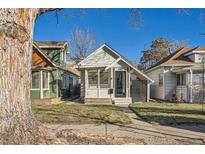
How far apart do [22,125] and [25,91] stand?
70cm

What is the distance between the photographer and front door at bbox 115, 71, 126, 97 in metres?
20.4

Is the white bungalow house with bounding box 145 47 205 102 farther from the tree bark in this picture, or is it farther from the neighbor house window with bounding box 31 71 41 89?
the tree bark

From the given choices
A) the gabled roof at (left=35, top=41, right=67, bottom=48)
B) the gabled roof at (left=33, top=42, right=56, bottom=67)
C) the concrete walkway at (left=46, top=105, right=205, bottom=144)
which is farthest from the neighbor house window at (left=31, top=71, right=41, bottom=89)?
the concrete walkway at (left=46, top=105, right=205, bottom=144)

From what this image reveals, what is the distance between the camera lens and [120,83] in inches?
825

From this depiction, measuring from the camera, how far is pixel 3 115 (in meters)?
5.20

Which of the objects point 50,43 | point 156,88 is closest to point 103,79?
point 50,43

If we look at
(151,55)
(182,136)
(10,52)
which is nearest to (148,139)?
(182,136)

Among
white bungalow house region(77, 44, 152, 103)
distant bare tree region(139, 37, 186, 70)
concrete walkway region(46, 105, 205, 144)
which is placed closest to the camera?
concrete walkway region(46, 105, 205, 144)

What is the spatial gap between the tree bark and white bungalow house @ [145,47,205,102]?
54.7 feet

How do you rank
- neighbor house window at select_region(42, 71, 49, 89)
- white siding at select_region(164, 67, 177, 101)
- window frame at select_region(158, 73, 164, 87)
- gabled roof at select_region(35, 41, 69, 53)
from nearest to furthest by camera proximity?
neighbor house window at select_region(42, 71, 49, 89) < white siding at select_region(164, 67, 177, 101) < gabled roof at select_region(35, 41, 69, 53) < window frame at select_region(158, 73, 164, 87)

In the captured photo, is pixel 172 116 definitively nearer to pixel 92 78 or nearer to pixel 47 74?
pixel 92 78

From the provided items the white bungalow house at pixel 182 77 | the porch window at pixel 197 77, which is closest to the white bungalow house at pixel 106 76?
the white bungalow house at pixel 182 77
